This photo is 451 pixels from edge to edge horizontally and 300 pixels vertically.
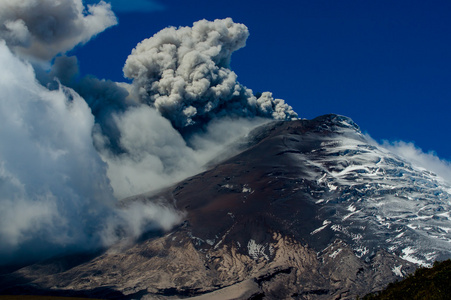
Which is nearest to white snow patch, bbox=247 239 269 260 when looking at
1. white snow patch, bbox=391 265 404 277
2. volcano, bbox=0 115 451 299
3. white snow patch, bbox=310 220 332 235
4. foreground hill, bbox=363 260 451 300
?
volcano, bbox=0 115 451 299

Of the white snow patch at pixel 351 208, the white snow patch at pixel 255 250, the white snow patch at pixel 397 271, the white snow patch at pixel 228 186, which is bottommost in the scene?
the white snow patch at pixel 397 271

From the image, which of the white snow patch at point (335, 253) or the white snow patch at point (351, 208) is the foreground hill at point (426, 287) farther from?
the white snow patch at point (351, 208)

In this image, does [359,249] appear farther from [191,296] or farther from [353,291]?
[191,296]

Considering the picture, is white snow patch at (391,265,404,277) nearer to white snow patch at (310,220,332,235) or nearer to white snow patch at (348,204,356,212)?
white snow patch at (310,220,332,235)

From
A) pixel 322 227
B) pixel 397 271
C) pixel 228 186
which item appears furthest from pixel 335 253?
pixel 228 186

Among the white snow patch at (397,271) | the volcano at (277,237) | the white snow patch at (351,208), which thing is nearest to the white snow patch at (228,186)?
the volcano at (277,237)

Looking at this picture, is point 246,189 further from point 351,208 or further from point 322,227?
point 351,208

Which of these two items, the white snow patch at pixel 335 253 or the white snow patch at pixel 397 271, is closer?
the white snow patch at pixel 397 271

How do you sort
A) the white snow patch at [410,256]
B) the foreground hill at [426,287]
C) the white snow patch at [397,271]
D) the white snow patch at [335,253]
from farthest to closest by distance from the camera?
the white snow patch at [335,253]
the white snow patch at [410,256]
the white snow patch at [397,271]
the foreground hill at [426,287]

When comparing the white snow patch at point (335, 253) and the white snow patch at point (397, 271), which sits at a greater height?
the white snow patch at point (335, 253)
